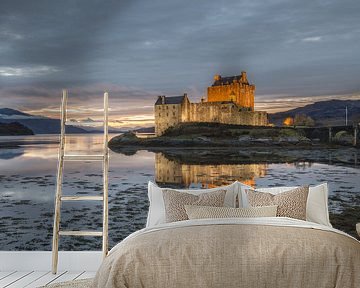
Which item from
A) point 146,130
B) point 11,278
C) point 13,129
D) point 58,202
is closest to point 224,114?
point 146,130

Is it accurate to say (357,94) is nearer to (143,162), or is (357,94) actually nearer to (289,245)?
(143,162)

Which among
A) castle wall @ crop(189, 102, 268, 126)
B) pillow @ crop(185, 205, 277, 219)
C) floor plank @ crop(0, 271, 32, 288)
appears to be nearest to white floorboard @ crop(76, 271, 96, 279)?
floor plank @ crop(0, 271, 32, 288)

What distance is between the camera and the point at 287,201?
15.5 ft

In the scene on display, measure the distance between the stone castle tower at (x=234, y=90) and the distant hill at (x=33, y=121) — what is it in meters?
1.98

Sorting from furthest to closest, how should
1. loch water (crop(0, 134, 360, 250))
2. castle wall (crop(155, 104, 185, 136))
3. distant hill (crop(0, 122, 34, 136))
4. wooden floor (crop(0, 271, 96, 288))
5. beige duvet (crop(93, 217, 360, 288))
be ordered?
1. distant hill (crop(0, 122, 34, 136))
2. castle wall (crop(155, 104, 185, 136))
3. loch water (crop(0, 134, 360, 250))
4. wooden floor (crop(0, 271, 96, 288))
5. beige duvet (crop(93, 217, 360, 288))

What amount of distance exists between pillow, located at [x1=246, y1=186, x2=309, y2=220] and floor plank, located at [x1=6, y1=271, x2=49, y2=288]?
2.24m

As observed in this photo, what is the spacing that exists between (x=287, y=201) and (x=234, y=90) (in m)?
2.30

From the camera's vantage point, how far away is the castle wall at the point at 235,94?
6.68m

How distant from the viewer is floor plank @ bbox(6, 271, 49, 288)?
16.9ft

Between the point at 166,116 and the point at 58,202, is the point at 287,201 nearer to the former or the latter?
the point at 58,202

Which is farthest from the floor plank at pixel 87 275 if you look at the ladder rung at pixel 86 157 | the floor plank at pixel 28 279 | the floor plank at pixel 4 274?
the ladder rung at pixel 86 157

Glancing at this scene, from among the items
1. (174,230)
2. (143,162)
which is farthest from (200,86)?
(174,230)

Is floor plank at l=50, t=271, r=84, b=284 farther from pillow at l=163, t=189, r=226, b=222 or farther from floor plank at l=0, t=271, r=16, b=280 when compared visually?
pillow at l=163, t=189, r=226, b=222

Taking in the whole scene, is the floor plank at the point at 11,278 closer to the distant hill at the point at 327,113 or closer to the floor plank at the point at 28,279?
the floor plank at the point at 28,279
